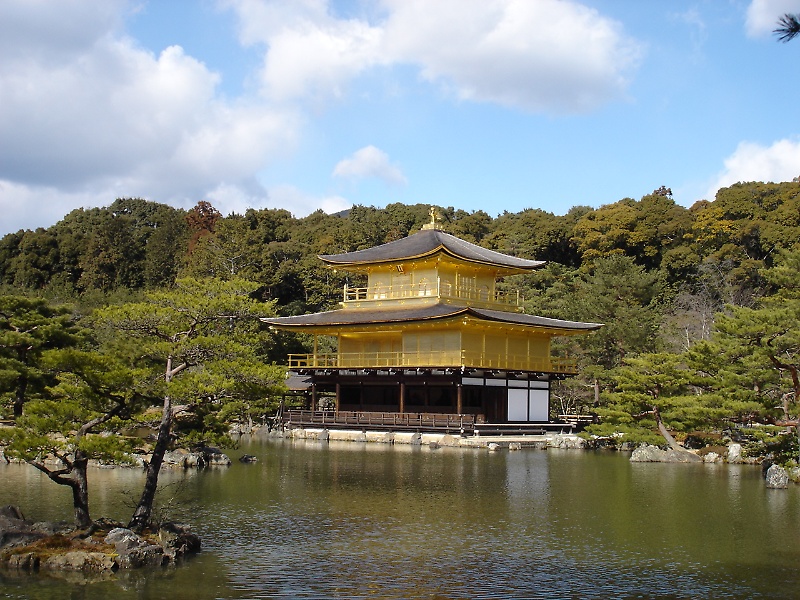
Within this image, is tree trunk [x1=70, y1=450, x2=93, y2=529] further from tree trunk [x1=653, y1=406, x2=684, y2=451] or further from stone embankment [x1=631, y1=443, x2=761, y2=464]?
tree trunk [x1=653, y1=406, x2=684, y2=451]

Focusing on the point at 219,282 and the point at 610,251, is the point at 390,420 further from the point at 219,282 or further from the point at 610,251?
Result: the point at 610,251

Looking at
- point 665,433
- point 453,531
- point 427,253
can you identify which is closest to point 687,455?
point 665,433

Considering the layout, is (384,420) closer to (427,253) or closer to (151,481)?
(427,253)

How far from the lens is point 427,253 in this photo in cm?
4019

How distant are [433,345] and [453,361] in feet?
5.83

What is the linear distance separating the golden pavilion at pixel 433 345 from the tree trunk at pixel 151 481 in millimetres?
22156

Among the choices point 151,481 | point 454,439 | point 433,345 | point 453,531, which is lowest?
point 453,531

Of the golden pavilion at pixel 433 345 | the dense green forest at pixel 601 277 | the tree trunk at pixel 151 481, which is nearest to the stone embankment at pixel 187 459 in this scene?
the dense green forest at pixel 601 277

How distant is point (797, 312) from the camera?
21312mm

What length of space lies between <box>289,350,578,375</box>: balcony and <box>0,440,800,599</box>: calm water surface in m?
11.7

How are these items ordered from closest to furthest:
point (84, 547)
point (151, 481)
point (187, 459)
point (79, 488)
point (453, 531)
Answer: point (84, 547) → point (79, 488) → point (151, 481) → point (453, 531) → point (187, 459)

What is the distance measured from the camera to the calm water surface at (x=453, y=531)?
1141cm

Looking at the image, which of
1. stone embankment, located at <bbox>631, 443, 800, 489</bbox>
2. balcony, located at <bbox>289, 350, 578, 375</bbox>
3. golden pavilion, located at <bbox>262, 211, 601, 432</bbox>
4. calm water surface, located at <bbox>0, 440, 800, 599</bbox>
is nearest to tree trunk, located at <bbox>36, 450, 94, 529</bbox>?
calm water surface, located at <bbox>0, 440, 800, 599</bbox>

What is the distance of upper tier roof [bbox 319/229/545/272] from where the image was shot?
4078cm
